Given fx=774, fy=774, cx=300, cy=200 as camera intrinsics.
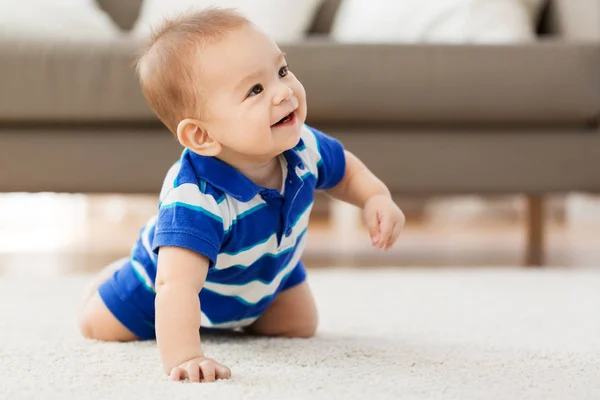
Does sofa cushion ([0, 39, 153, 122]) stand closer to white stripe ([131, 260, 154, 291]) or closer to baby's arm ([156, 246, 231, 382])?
white stripe ([131, 260, 154, 291])

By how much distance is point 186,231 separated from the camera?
76cm

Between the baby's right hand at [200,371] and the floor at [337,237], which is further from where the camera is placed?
the floor at [337,237]

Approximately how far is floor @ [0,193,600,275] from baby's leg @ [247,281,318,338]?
80cm

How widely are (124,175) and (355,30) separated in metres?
0.79

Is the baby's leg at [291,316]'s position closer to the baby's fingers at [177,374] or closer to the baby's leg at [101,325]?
the baby's leg at [101,325]

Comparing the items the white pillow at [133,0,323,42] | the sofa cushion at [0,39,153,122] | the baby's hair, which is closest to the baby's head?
the baby's hair

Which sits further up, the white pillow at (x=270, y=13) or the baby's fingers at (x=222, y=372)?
the white pillow at (x=270, y=13)

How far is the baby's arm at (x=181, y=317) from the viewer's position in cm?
Result: 71

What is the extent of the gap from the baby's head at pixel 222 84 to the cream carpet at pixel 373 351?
233 millimetres

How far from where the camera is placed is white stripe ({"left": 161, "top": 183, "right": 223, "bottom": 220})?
787 mm

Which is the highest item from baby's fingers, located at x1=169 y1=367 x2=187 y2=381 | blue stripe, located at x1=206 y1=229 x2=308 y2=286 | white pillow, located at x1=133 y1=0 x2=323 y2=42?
white pillow, located at x1=133 y1=0 x2=323 y2=42

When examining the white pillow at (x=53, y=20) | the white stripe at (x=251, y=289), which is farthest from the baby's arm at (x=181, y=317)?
the white pillow at (x=53, y=20)

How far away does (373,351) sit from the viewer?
0.84 meters

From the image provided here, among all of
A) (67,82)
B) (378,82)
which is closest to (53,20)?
(67,82)
